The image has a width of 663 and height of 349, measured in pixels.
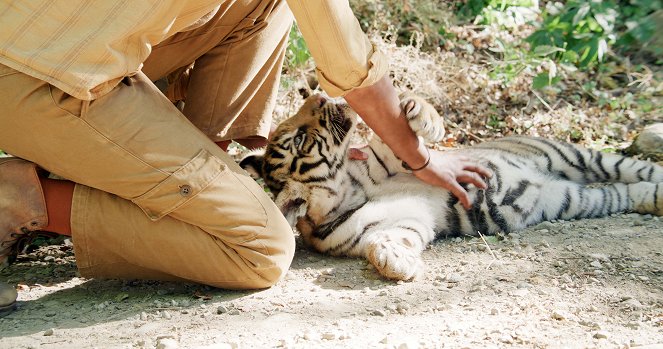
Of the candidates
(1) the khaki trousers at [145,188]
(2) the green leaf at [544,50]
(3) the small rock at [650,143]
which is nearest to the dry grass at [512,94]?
(2) the green leaf at [544,50]

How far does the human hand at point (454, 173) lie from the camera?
3497 mm

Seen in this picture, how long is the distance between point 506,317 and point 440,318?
23cm

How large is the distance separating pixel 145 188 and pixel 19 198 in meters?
0.50

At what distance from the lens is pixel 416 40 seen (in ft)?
18.6

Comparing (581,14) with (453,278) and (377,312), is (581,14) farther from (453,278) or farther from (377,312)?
(377,312)

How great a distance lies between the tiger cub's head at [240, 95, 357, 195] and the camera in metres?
3.63

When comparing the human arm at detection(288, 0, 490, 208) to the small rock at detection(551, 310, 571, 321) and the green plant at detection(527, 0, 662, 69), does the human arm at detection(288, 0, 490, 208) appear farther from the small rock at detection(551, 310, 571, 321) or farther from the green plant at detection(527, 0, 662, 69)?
the green plant at detection(527, 0, 662, 69)

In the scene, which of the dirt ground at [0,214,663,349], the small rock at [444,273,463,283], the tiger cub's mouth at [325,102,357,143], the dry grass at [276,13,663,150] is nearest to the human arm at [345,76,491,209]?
the dirt ground at [0,214,663,349]

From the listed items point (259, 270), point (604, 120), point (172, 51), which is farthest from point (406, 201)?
point (604, 120)

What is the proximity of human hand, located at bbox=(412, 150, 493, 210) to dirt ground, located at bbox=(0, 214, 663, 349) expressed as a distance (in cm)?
26

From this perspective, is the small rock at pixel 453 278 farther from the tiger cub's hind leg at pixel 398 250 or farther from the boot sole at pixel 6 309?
the boot sole at pixel 6 309

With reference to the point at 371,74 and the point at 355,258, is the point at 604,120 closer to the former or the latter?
the point at 355,258

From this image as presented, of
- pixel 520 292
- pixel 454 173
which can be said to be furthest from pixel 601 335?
pixel 454 173

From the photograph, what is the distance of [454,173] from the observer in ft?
11.9
